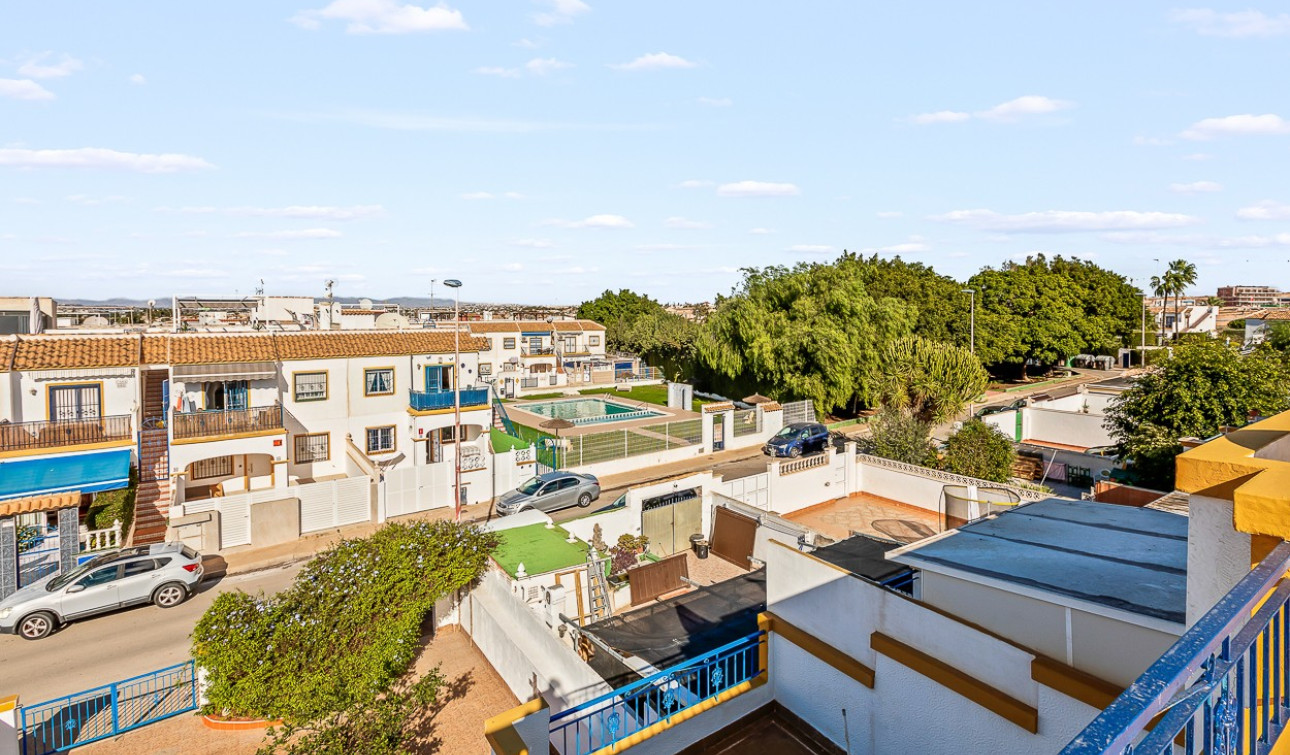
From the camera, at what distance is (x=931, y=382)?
109 ft

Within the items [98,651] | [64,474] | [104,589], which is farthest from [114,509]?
[98,651]

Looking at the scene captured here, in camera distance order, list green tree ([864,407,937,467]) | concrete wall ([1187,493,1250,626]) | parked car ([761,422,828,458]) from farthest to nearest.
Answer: parked car ([761,422,828,458]) → green tree ([864,407,937,467]) → concrete wall ([1187,493,1250,626])

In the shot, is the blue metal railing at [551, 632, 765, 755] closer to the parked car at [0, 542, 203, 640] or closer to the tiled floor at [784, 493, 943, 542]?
the parked car at [0, 542, 203, 640]

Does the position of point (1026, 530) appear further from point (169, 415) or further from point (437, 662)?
point (169, 415)

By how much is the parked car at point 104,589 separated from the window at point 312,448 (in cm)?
826

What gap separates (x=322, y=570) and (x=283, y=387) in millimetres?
15289

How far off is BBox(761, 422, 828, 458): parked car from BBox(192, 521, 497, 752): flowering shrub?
19940 mm

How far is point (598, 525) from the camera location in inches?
709

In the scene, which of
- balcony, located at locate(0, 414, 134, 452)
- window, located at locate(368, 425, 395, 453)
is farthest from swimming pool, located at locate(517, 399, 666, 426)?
balcony, located at locate(0, 414, 134, 452)

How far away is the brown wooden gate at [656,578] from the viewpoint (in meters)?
15.5

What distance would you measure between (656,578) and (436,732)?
6.32 meters

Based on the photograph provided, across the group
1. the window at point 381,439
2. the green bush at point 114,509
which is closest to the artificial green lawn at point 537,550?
the window at point 381,439

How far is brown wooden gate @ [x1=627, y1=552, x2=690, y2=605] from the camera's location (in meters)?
15.5

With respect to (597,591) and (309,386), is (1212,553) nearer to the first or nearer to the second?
(597,591)
